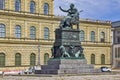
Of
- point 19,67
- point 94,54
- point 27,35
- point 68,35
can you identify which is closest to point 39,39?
point 27,35

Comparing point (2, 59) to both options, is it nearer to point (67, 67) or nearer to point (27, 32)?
point (27, 32)

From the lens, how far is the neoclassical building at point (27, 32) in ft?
227

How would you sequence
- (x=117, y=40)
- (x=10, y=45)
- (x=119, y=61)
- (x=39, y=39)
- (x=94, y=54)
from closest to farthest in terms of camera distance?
(x=10, y=45) → (x=39, y=39) → (x=94, y=54) → (x=119, y=61) → (x=117, y=40)

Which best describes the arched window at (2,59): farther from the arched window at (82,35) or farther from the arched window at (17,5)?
the arched window at (82,35)

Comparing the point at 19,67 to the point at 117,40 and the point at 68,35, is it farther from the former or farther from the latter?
the point at 117,40

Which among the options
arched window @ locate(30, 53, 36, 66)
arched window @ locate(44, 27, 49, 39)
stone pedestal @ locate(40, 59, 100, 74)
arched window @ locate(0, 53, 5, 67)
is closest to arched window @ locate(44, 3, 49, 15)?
arched window @ locate(44, 27, 49, 39)

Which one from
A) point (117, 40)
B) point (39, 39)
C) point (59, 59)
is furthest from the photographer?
point (117, 40)

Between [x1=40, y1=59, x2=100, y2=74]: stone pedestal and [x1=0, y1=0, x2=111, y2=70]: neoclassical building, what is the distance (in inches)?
1245

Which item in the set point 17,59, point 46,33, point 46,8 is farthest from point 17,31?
point 46,8

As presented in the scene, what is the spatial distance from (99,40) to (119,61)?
14.2 m

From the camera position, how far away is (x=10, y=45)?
69.8 meters

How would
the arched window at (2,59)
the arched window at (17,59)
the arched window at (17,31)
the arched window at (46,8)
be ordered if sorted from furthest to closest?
1. the arched window at (46,8)
2. the arched window at (17,31)
3. the arched window at (17,59)
4. the arched window at (2,59)

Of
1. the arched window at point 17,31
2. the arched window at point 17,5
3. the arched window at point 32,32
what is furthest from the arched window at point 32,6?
the arched window at point 17,31

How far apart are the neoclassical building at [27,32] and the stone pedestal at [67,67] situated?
104 ft
